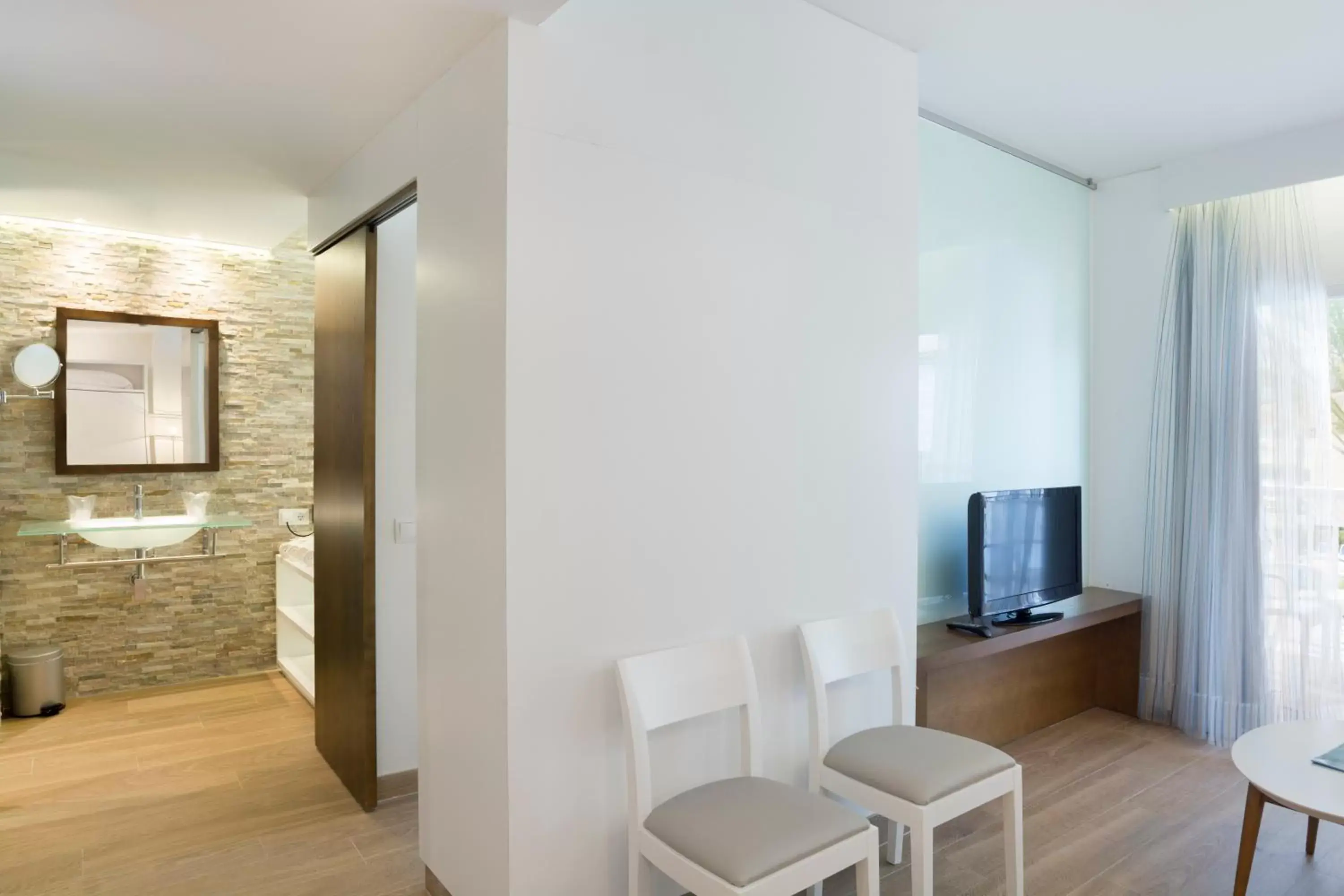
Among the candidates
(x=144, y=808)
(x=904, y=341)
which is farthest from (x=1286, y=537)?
(x=144, y=808)

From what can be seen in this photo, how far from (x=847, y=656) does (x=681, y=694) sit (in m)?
0.68

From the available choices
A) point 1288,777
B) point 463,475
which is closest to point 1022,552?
point 1288,777

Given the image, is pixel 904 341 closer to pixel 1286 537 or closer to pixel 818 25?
pixel 818 25

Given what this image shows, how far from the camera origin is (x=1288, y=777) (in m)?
2.41

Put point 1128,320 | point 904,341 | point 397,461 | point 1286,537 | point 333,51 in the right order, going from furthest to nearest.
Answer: point 1128,320 < point 1286,537 < point 397,461 < point 904,341 < point 333,51

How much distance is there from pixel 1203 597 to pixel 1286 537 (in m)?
0.45

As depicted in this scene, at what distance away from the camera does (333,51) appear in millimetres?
2336

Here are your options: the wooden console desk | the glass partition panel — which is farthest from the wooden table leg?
the glass partition panel

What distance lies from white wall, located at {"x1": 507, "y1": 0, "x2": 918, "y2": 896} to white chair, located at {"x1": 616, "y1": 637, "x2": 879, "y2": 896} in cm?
12

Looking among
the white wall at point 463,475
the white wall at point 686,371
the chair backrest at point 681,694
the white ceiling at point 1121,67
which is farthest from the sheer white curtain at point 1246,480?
the white wall at point 463,475

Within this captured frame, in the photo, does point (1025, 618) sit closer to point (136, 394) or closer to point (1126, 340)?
point (1126, 340)

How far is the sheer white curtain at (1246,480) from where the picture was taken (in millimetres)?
3809

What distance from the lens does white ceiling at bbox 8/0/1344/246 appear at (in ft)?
7.26

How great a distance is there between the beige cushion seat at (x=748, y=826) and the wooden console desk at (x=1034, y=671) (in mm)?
1114
